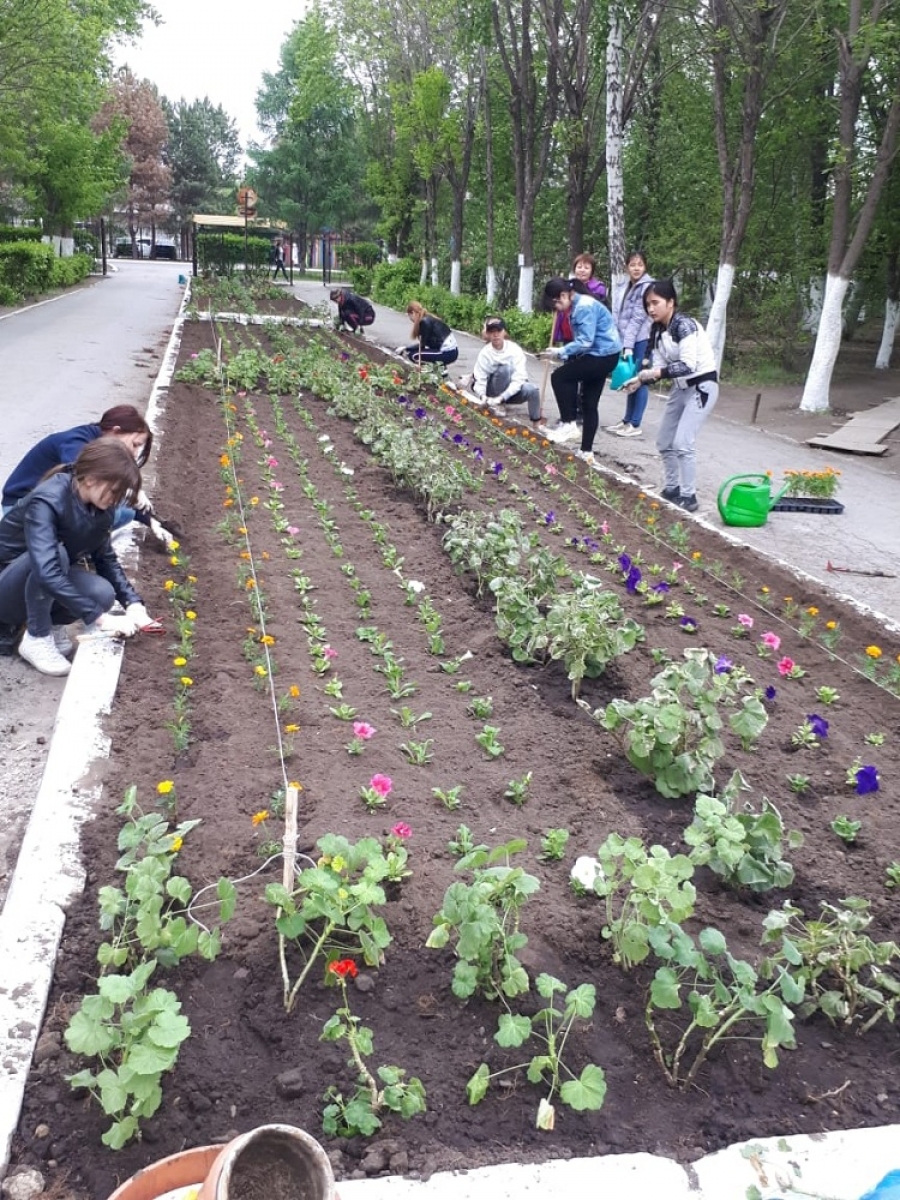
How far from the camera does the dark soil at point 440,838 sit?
6.44 ft

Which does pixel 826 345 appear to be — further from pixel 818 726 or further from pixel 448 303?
pixel 448 303

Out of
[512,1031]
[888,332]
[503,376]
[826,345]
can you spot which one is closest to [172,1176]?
[512,1031]

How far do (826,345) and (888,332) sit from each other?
680 centimetres

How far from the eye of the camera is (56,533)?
3734 mm

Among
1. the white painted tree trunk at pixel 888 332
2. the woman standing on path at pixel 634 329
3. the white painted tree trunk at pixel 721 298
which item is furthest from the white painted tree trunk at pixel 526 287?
the woman standing on path at pixel 634 329

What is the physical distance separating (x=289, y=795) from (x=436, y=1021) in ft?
2.09

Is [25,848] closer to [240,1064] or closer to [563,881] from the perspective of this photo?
[240,1064]

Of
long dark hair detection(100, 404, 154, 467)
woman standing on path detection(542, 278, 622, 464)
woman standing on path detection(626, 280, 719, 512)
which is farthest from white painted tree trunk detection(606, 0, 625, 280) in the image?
long dark hair detection(100, 404, 154, 467)

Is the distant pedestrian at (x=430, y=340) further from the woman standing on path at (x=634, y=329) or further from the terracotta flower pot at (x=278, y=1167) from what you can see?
the terracotta flower pot at (x=278, y=1167)

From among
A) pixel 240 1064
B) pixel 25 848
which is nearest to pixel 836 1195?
pixel 240 1064

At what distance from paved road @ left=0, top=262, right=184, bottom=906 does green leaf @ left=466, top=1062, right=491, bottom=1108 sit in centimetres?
144

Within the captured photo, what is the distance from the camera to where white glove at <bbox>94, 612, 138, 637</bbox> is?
394 cm

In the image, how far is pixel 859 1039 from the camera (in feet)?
7.50

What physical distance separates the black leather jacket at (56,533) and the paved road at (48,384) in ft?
1.43
